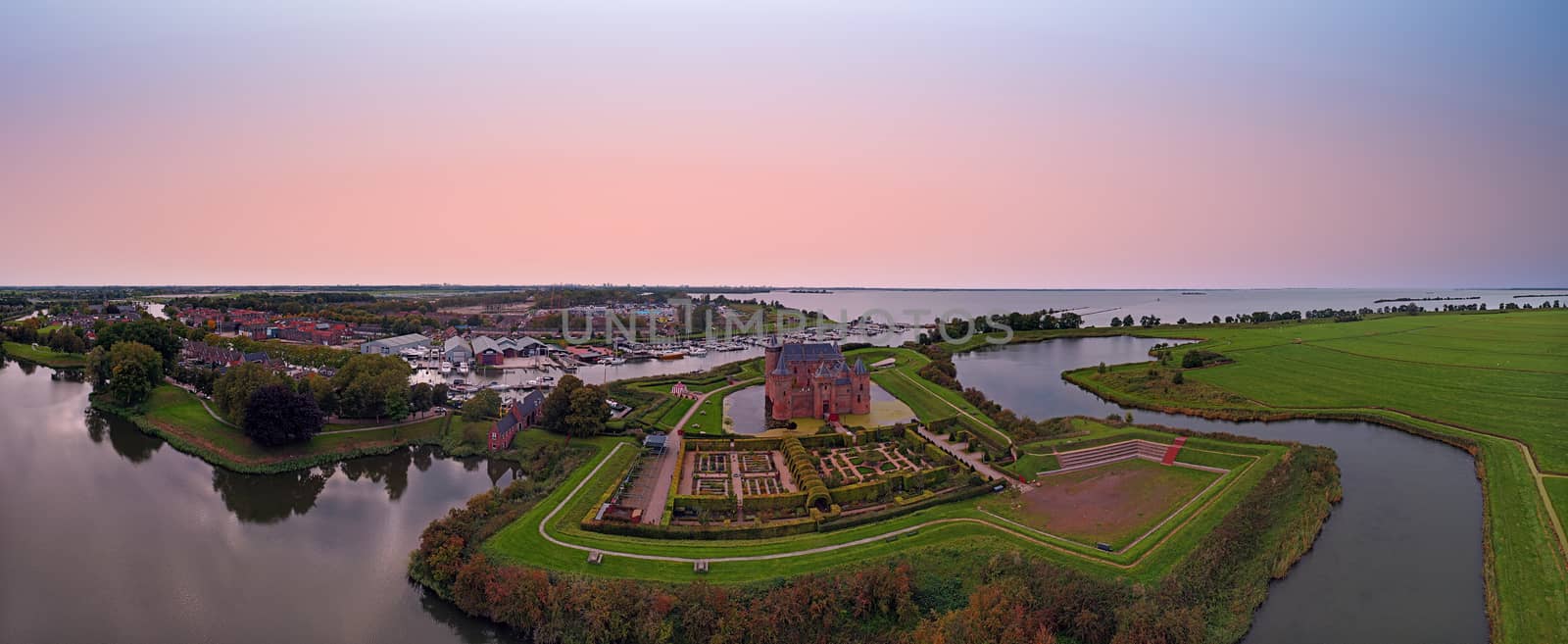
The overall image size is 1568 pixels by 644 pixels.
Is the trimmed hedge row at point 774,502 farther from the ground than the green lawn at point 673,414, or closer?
closer

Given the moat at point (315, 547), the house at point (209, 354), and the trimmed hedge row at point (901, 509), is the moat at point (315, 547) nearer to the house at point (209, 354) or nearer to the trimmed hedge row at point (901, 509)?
the trimmed hedge row at point (901, 509)

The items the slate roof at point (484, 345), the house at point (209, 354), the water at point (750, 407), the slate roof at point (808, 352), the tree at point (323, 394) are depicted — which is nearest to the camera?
the tree at point (323, 394)

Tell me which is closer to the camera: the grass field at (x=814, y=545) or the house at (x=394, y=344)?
the grass field at (x=814, y=545)

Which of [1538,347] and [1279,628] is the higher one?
[1538,347]

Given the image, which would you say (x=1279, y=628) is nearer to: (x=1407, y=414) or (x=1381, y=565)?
(x=1381, y=565)

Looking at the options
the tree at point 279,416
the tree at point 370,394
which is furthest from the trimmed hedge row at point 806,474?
the tree at point 279,416

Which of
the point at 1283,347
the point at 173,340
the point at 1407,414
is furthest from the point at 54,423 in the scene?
the point at 1283,347

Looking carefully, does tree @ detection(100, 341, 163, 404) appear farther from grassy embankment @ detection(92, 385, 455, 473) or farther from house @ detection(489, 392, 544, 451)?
house @ detection(489, 392, 544, 451)
